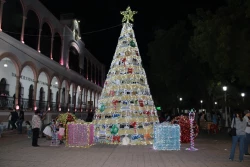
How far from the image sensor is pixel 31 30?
23.8 metres

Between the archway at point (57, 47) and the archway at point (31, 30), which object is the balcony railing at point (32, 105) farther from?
the archway at point (57, 47)

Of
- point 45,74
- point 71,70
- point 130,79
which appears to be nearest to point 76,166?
point 130,79

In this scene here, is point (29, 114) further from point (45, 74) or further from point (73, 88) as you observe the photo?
point (73, 88)

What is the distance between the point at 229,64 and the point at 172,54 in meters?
12.0

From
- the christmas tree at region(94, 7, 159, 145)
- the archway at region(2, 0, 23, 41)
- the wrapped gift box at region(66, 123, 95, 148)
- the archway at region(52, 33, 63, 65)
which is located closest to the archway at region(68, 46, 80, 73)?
the archway at region(52, 33, 63, 65)

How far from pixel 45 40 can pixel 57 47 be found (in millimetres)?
3445

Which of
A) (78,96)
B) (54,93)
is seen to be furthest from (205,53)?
(78,96)

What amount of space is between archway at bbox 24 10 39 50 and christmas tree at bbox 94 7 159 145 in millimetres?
11562

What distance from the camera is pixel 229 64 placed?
51.8 ft

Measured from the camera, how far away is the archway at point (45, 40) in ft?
85.1

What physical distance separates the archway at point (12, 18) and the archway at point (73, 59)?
1278cm

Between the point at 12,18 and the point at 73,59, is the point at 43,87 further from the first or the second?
the point at 12,18

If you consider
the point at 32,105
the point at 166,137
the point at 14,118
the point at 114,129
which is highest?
the point at 32,105

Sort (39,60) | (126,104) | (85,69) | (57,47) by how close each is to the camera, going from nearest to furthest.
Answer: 1. (126,104)
2. (39,60)
3. (57,47)
4. (85,69)
